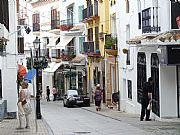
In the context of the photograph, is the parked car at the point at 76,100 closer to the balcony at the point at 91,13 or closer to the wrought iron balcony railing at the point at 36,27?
the balcony at the point at 91,13

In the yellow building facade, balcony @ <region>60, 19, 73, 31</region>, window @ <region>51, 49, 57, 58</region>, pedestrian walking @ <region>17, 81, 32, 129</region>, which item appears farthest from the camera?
window @ <region>51, 49, 57, 58</region>

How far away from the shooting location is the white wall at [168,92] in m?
22.6

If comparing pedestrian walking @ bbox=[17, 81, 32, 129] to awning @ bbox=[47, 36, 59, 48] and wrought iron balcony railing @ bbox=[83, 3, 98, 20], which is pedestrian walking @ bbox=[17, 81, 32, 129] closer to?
wrought iron balcony railing @ bbox=[83, 3, 98, 20]

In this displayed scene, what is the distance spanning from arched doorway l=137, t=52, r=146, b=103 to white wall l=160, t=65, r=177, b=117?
4.31 meters

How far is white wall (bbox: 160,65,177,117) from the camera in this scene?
A: 2256 centimetres

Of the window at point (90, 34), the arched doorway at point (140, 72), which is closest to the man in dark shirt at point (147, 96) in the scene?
the arched doorway at point (140, 72)

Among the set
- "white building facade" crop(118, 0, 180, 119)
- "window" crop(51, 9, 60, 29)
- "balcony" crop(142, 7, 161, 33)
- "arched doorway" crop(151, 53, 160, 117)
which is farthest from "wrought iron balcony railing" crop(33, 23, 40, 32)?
"balcony" crop(142, 7, 161, 33)

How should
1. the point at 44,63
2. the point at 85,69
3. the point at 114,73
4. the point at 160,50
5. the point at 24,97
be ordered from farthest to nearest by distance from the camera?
the point at 85,69 < the point at 114,73 < the point at 44,63 < the point at 160,50 < the point at 24,97

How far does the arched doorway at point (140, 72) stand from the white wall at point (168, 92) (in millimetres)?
4314

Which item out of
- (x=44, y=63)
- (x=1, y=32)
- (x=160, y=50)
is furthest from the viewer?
(x=44, y=63)

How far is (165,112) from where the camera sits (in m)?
22.6

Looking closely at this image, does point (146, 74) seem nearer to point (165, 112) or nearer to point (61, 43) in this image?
point (165, 112)

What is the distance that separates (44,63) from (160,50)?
9.16m

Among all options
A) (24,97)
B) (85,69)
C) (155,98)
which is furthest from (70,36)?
(24,97)
